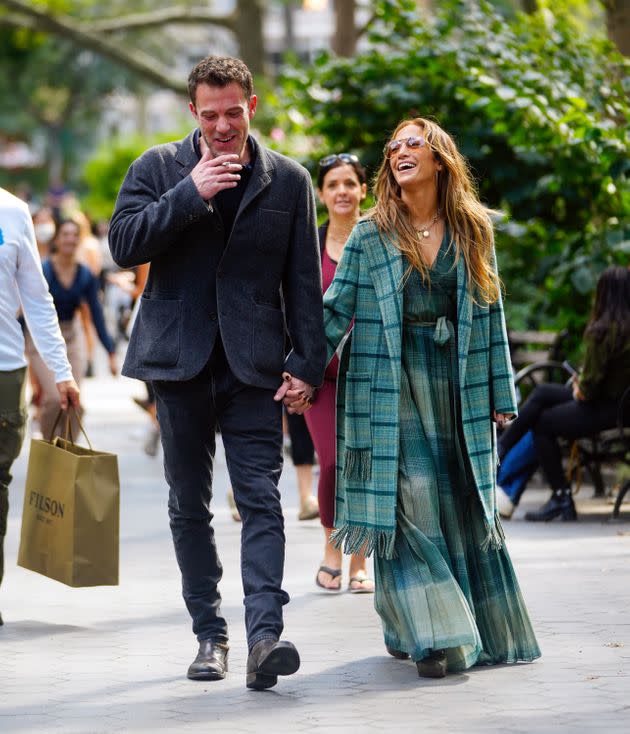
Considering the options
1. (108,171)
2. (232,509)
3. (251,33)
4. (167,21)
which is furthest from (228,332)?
(108,171)

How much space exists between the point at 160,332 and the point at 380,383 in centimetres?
79

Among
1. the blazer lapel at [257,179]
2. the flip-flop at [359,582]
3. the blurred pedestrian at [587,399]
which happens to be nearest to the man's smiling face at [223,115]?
the blazer lapel at [257,179]

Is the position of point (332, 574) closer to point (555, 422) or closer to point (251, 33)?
point (555, 422)

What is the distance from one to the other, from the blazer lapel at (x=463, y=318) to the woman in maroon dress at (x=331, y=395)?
63.4 inches

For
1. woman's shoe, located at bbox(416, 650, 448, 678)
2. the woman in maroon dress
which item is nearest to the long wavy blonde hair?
woman's shoe, located at bbox(416, 650, 448, 678)

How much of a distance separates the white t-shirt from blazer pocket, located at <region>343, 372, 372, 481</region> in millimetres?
1232

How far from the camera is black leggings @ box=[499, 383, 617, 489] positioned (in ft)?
31.3

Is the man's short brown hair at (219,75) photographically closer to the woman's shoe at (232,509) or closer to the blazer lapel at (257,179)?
the blazer lapel at (257,179)

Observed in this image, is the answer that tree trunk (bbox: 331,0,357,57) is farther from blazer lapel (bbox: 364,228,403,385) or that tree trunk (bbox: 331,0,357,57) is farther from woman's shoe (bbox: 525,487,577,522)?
blazer lapel (bbox: 364,228,403,385)

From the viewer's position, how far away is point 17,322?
648 cm

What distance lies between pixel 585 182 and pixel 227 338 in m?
6.85

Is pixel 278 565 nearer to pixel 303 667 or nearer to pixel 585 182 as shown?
pixel 303 667

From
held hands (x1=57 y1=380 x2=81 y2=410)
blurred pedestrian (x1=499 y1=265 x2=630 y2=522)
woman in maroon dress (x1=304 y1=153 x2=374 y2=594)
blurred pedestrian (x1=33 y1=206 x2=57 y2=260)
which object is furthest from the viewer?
blurred pedestrian (x1=33 y1=206 x2=57 y2=260)

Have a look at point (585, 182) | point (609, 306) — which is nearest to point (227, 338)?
point (609, 306)
